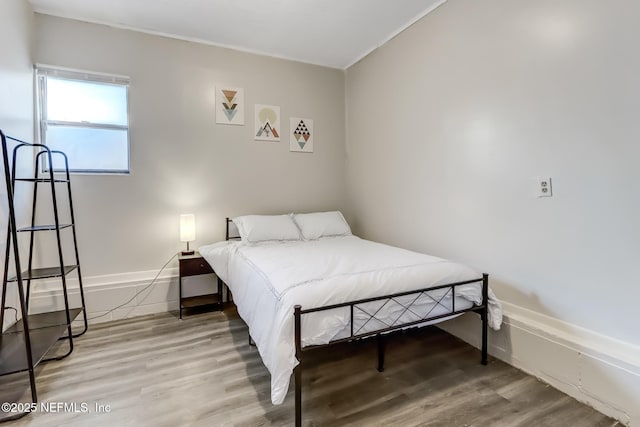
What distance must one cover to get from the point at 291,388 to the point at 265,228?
1.56 m

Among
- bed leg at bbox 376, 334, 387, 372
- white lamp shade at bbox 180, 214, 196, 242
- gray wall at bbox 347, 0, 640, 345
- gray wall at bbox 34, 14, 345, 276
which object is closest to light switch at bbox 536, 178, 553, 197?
gray wall at bbox 347, 0, 640, 345

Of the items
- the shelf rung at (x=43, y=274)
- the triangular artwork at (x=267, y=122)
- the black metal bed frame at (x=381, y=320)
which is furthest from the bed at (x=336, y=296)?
the triangular artwork at (x=267, y=122)

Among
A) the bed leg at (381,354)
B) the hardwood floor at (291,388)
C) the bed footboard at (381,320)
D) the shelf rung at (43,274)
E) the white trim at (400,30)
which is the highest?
the white trim at (400,30)

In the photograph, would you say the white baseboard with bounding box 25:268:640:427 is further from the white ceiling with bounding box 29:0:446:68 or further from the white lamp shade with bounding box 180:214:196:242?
the white ceiling with bounding box 29:0:446:68

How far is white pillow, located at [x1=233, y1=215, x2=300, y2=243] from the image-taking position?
9.98 ft

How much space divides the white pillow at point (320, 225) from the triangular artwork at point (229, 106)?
123 cm

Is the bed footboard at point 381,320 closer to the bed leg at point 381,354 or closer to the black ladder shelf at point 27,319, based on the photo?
the bed leg at point 381,354

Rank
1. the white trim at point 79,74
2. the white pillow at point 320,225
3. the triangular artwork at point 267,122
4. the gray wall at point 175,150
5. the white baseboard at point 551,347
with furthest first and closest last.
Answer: the triangular artwork at point 267,122 < the white pillow at point 320,225 < the gray wall at point 175,150 < the white trim at point 79,74 < the white baseboard at point 551,347

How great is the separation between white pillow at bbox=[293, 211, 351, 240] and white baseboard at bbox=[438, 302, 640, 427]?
1701mm

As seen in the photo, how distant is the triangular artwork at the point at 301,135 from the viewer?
12.1 feet

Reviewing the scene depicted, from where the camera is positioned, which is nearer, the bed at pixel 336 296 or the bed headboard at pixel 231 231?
the bed at pixel 336 296

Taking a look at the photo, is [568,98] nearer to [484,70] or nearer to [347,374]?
[484,70]

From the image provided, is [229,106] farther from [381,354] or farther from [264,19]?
[381,354]

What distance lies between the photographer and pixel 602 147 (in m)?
1.68
